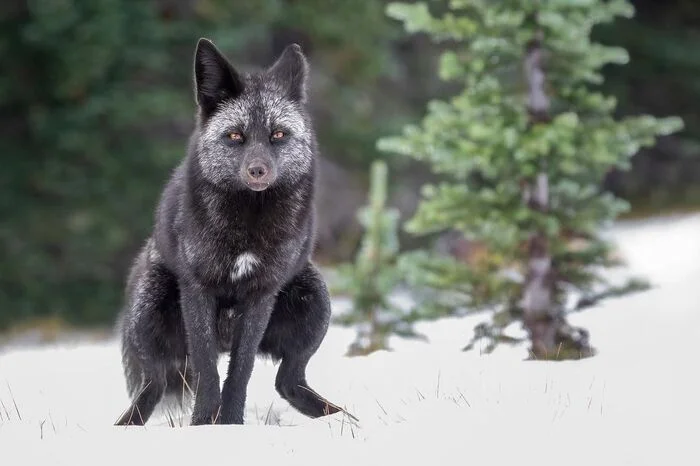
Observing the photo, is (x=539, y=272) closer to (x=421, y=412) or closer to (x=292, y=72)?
(x=421, y=412)

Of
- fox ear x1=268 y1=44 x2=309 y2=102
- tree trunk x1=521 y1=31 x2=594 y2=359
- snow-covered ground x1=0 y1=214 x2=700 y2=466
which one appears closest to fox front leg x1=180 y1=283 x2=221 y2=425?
snow-covered ground x1=0 y1=214 x2=700 y2=466

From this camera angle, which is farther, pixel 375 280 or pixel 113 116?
pixel 113 116

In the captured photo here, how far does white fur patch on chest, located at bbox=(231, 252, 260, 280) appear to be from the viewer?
15.5 ft

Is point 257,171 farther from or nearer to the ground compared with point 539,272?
nearer to the ground

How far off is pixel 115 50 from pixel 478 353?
8998 mm

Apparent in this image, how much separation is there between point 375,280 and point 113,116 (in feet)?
21.5

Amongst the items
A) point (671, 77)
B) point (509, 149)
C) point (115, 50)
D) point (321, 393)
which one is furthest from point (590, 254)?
point (671, 77)

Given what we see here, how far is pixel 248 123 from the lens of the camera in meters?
4.68

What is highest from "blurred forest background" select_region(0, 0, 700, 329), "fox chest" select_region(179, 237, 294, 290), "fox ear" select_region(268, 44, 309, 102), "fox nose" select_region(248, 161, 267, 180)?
"blurred forest background" select_region(0, 0, 700, 329)

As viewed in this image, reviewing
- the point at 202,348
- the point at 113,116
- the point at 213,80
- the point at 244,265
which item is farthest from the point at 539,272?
the point at 113,116

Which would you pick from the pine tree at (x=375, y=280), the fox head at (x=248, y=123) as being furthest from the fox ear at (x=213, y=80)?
the pine tree at (x=375, y=280)

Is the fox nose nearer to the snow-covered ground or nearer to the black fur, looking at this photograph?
the black fur

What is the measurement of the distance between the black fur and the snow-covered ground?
1.41 ft

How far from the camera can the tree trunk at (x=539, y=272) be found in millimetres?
7586
